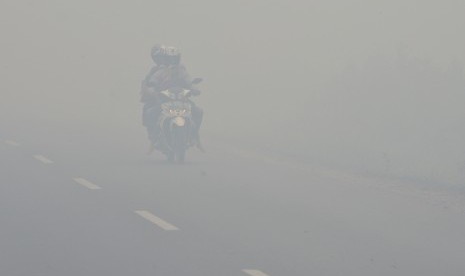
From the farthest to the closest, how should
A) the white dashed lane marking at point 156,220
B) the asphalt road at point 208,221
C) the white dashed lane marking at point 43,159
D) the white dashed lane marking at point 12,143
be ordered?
the white dashed lane marking at point 12,143 < the white dashed lane marking at point 43,159 < the white dashed lane marking at point 156,220 < the asphalt road at point 208,221

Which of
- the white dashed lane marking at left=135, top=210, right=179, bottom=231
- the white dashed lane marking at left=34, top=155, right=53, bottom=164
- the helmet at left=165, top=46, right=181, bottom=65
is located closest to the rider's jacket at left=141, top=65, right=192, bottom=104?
the helmet at left=165, top=46, right=181, bottom=65

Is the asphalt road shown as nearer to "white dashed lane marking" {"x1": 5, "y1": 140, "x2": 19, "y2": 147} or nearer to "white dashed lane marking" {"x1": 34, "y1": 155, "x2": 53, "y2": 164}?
"white dashed lane marking" {"x1": 34, "y1": 155, "x2": 53, "y2": 164}

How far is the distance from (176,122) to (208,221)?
22.7 feet

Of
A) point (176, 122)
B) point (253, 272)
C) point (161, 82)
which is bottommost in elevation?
point (176, 122)

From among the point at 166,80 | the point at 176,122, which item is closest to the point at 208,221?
the point at 176,122

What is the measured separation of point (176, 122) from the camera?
64.1 ft

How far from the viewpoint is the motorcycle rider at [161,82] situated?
19906 millimetres

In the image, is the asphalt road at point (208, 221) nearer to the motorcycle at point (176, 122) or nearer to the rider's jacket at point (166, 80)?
the motorcycle at point (176, 122)

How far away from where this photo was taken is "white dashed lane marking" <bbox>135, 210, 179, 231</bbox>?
12156 mm

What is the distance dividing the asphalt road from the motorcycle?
31cm

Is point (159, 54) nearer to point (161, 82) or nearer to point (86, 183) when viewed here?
point (161, 82)

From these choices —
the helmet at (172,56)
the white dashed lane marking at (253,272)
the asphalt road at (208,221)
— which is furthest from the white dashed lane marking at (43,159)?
the white dashed lane marking at (253,272)

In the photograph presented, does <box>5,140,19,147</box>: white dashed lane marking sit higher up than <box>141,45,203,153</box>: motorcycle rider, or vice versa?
<box>141,45,203,153</box>: motorcycle rider

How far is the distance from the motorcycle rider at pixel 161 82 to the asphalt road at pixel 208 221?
28.1 inches
